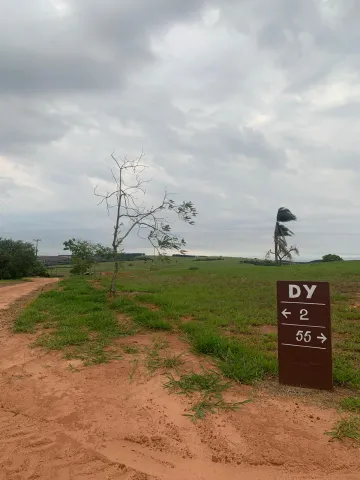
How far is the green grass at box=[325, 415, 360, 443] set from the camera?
3.06 metres

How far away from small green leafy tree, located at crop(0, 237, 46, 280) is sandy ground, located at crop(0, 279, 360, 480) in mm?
26806

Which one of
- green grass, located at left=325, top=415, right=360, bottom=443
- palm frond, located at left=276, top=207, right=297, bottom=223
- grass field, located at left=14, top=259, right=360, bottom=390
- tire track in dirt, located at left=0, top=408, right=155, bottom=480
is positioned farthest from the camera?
palm frond, located at left=276, top=207, right=297, bottom=223

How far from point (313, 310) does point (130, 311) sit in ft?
17.2

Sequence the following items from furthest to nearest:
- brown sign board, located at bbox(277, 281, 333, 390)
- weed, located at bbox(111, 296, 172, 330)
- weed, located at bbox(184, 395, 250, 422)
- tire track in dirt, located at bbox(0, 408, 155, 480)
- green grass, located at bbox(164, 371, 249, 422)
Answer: weed, located at bbox(111, 296, 172, 330) < brown sign board, located at bbox(277, 281, 333, 390) < green grass, located at bbox(164, 371, 249, 422) < weed, located at bbox(184, 395, 250, 422) < tire track in dirt, located at bbox(0, 408, 155, 480)

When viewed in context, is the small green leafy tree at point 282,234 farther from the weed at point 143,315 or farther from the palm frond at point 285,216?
the weed at point 143,315

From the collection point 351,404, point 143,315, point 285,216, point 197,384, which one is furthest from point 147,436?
point 285,216

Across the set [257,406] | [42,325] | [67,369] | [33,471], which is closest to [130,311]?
[42,325]

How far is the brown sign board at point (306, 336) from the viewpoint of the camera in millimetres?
4121

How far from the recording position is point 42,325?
736cm

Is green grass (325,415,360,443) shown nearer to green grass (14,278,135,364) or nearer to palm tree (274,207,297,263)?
green grass (14,278,135,364)

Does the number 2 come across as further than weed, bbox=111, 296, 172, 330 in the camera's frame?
No

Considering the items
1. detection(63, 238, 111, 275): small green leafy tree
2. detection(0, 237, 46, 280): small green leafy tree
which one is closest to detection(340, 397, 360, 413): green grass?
detection(63, 238, 111, 275): small green leafy tree

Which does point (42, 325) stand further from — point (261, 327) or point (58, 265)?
point (58, 265)

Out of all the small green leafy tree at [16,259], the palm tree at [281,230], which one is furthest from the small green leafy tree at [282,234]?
the small green leafy tree at [16,259]
